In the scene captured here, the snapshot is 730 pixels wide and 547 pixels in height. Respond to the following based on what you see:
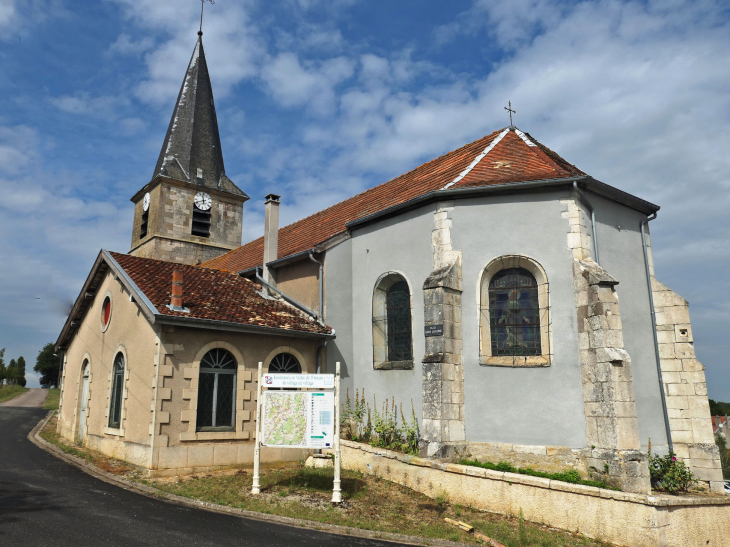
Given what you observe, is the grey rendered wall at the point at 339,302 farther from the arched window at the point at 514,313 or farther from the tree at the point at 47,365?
the tree at the point at 47,365

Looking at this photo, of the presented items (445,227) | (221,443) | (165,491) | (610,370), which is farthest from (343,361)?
(610,370)

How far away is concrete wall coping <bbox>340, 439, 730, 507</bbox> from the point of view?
766 centimetres

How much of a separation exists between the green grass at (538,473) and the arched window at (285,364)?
4794mm

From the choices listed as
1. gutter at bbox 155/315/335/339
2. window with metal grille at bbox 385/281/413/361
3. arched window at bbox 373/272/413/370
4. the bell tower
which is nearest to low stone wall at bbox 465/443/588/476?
arched window at bbox 373/272/413/370

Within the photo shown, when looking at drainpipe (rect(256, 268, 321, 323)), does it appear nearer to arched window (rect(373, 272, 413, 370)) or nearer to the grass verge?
arched window (rect(373, 272, 413, 370))

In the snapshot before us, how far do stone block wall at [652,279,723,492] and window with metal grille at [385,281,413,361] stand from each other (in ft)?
16.4

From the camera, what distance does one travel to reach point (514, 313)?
10.3 meters

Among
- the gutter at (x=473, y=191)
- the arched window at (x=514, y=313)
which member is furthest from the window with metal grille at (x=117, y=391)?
the arched window at (x=514, y=313)

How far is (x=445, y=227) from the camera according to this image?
36.1 feet

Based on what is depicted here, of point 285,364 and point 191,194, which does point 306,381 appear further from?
point 191,194

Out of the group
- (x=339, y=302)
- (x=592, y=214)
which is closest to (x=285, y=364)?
(x=339, y=302)

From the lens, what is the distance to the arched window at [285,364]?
41.1 ft

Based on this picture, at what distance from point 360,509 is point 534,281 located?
202 inches

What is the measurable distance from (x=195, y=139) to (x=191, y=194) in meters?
3.09
